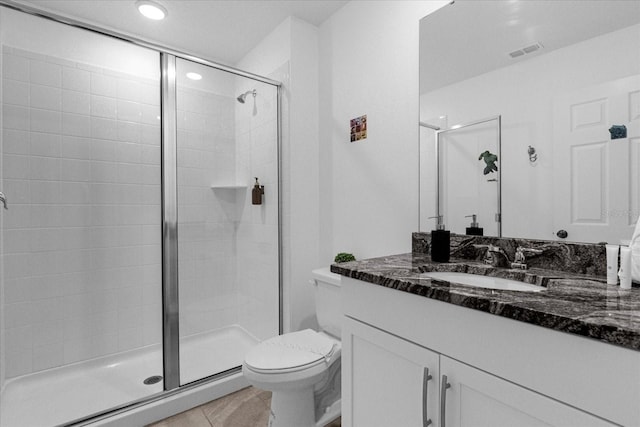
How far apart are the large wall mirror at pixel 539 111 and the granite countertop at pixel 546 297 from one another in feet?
0.73

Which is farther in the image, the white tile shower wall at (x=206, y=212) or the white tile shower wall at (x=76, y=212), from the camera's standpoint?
the white tile shower wall at (x=206, y=212)

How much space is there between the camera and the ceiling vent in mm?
1200

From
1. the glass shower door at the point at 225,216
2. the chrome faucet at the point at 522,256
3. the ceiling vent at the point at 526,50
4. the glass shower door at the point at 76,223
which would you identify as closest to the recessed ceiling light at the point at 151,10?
the glass shower door at the point at 76,223

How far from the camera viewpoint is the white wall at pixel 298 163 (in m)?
2.18

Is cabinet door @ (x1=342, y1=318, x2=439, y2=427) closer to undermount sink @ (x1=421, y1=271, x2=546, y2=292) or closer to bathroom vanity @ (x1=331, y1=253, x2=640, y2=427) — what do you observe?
bathroom vanity @ (x1=331, y1=253, x2=640, y2=427)

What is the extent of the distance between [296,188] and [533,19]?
147cm

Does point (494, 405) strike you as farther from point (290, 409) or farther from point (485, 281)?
point (290, 409)

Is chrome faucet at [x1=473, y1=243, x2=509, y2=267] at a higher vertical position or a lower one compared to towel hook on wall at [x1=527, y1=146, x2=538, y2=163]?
lower

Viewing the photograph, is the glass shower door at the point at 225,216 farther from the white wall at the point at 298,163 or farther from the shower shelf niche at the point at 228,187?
the white wall at the point at 298,163

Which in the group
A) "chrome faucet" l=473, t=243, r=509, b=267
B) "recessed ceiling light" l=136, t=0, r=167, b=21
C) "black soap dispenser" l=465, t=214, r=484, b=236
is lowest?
"chrome faucet" l=473, t=243, r=509, b=267

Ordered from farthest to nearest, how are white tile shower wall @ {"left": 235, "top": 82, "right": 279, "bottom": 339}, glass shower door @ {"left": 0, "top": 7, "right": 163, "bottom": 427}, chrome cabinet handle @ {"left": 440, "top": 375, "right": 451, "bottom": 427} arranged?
1. white tile shower wall @ {"left": 235, "top": 82, "right": 279, "bottom": 339}
2. glass shower door @ {"left": 0, "top": 7, "right": 163, "bottom": 427}
3. chrome cabinet handle @ {"left": 440, "top": 375, "right": 451, "bottom": 427}

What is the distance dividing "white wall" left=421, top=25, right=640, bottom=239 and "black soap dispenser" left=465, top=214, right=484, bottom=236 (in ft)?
0.32

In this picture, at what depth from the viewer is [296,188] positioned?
86.4 inches

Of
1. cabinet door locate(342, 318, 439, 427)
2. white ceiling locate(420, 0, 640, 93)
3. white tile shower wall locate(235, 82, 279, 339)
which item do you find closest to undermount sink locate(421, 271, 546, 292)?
cabinet door locate(342, 318, 439, 427)
